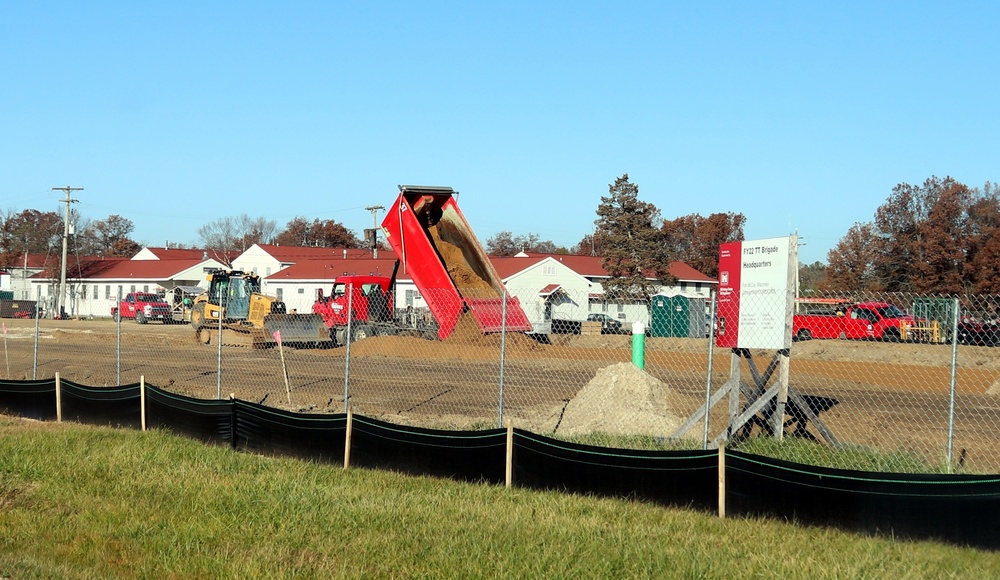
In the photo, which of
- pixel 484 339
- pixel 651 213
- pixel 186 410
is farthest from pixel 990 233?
pixel 186 410

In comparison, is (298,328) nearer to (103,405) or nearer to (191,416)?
(103,405)

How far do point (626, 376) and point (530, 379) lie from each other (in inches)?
289

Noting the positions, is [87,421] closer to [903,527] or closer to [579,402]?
[579,402]

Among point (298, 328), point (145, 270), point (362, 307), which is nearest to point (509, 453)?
point (298, 328)

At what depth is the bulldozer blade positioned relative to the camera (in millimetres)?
28516

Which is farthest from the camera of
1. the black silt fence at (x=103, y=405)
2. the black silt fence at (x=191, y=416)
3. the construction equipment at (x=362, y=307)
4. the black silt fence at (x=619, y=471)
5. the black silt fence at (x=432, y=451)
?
the construction equipment at (x=362, y=307)

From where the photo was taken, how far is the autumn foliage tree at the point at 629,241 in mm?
62875

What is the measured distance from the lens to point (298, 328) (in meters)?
28.8

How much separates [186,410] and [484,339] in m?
12.4

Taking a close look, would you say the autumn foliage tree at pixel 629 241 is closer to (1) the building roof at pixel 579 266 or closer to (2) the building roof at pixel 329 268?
(1) the building roof at pixel 579 266

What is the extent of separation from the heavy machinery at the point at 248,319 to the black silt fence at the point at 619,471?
63.2ft

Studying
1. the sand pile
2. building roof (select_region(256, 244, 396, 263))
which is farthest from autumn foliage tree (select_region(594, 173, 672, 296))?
the sand pile

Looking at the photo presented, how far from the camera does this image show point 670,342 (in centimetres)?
3262

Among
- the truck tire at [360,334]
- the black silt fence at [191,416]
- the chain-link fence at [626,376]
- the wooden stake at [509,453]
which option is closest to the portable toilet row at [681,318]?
the chain-link fence at [626,376]
